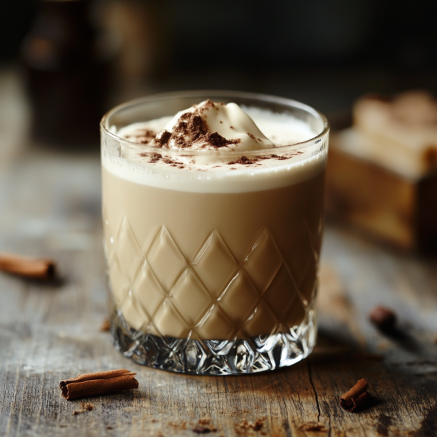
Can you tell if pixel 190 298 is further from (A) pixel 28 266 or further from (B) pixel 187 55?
(B) pixel 187 55

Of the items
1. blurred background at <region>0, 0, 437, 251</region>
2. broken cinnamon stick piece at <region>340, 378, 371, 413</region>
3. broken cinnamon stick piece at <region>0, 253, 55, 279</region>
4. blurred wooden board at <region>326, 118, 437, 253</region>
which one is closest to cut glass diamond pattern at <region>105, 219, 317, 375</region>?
broken cinnamon stick piece at <region>340, 378, 371, 413</region>

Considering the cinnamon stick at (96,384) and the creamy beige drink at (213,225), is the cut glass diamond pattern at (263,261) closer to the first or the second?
the creamy beige drink at (213,225)

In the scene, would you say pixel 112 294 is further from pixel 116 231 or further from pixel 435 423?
pixel 435 423

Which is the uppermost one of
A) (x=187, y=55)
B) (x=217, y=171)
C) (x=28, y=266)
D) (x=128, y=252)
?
(x=217, y=171)

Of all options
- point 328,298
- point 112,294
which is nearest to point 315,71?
point 328,298

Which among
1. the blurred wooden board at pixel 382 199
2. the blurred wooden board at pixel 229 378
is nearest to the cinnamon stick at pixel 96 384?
the blurred wooden board at pixel 229 378

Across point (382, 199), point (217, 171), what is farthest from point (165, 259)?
point (382, 199)

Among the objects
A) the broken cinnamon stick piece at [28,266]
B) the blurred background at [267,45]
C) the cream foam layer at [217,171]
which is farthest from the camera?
the blurred background at [267,45]
